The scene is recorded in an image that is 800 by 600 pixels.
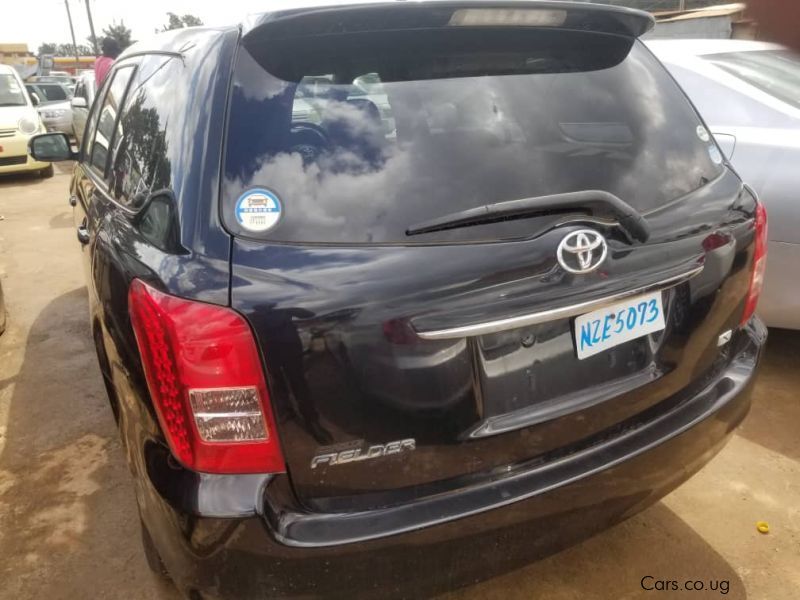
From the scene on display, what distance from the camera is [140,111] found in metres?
2.24

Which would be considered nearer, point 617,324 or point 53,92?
point 617,324

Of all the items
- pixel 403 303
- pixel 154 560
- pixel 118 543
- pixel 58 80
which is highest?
pixel 403 303

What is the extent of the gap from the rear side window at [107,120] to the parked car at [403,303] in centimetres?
93

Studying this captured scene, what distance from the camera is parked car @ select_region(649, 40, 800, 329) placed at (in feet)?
10.2

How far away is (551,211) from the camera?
5.30 ft

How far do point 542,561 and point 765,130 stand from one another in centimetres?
237

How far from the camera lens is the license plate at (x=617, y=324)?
1.63 metres

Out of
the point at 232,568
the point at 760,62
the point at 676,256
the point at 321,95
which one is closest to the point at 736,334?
the point at 676,256

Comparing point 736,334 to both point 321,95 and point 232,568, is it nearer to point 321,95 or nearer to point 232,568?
point 321,95

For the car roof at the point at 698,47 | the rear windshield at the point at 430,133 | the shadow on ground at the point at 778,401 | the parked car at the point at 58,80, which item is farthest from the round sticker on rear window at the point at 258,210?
the parked car at the point at 58,80

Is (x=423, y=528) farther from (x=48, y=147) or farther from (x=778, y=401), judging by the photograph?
(x=48, y=147)

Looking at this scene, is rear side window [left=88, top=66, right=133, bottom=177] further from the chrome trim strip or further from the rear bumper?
the chrome trim strip

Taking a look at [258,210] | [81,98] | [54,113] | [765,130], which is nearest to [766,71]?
[765,130]

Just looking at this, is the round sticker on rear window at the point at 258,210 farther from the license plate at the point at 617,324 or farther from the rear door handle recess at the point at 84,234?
the rear door handle recess at the point at 84,234
